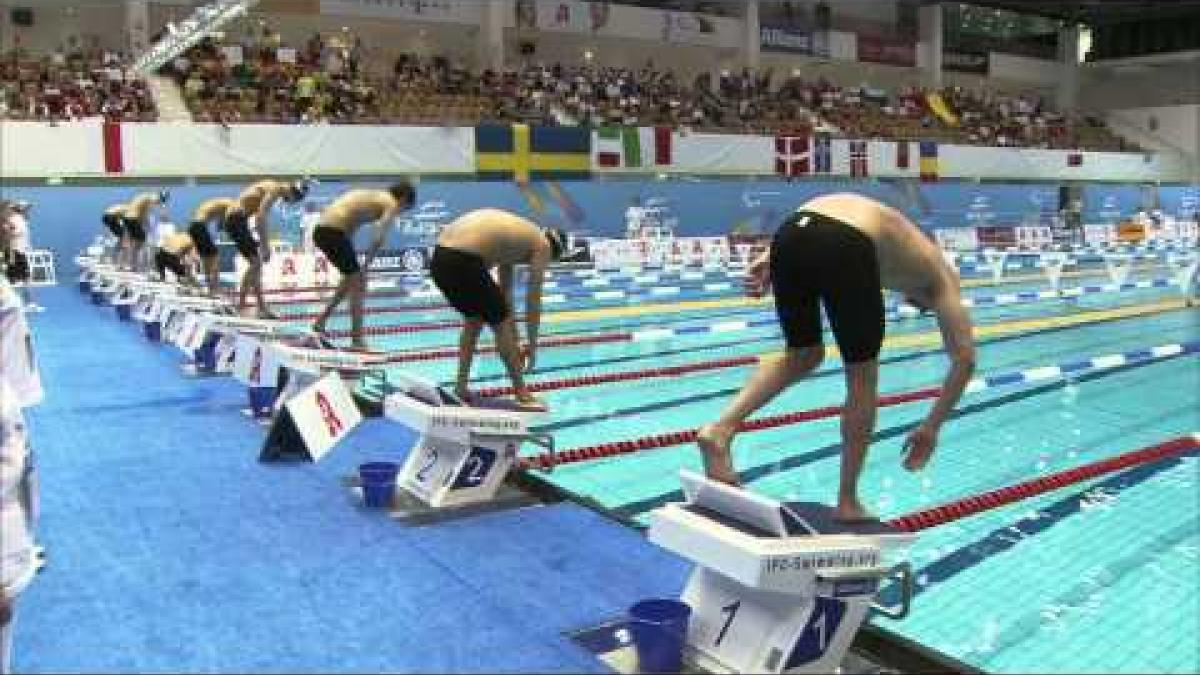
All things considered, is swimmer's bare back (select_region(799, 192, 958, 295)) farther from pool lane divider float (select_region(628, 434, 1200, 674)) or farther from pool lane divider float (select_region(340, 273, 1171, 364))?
pool lane divider float (select_region(340, 273, 1171, 364))

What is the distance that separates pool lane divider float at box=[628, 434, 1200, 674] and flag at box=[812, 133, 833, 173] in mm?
20712

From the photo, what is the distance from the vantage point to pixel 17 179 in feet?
50.5

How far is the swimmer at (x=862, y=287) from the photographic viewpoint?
290 cm

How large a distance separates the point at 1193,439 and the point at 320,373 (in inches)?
184

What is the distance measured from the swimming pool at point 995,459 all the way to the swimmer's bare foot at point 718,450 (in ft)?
2.76

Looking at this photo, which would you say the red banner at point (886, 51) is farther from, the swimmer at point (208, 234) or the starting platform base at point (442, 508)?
the starting platform base at point (442, 508)

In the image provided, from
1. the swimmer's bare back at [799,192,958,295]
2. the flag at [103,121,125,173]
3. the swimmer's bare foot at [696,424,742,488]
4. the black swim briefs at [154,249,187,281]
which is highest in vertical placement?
the flag at [103,121,125,173]

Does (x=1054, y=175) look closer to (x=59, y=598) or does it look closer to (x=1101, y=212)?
(x=1101, y=212)

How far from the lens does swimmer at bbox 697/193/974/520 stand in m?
2.90

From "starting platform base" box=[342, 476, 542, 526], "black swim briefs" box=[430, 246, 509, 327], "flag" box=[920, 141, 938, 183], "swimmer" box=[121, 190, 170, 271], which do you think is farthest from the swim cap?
"flag" box=[920, 141, 938, 183]

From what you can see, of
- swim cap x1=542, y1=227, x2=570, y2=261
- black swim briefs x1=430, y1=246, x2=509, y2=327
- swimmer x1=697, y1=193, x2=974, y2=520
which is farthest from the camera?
swim cap x1=542, y1=227, x2=570, y2=261

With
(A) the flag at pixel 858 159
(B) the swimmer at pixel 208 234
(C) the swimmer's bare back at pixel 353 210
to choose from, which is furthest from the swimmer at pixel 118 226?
(A) the flag at pixel 858 159

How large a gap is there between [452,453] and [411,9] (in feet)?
66.8

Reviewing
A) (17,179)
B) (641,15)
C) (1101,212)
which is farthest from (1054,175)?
(17,179)
